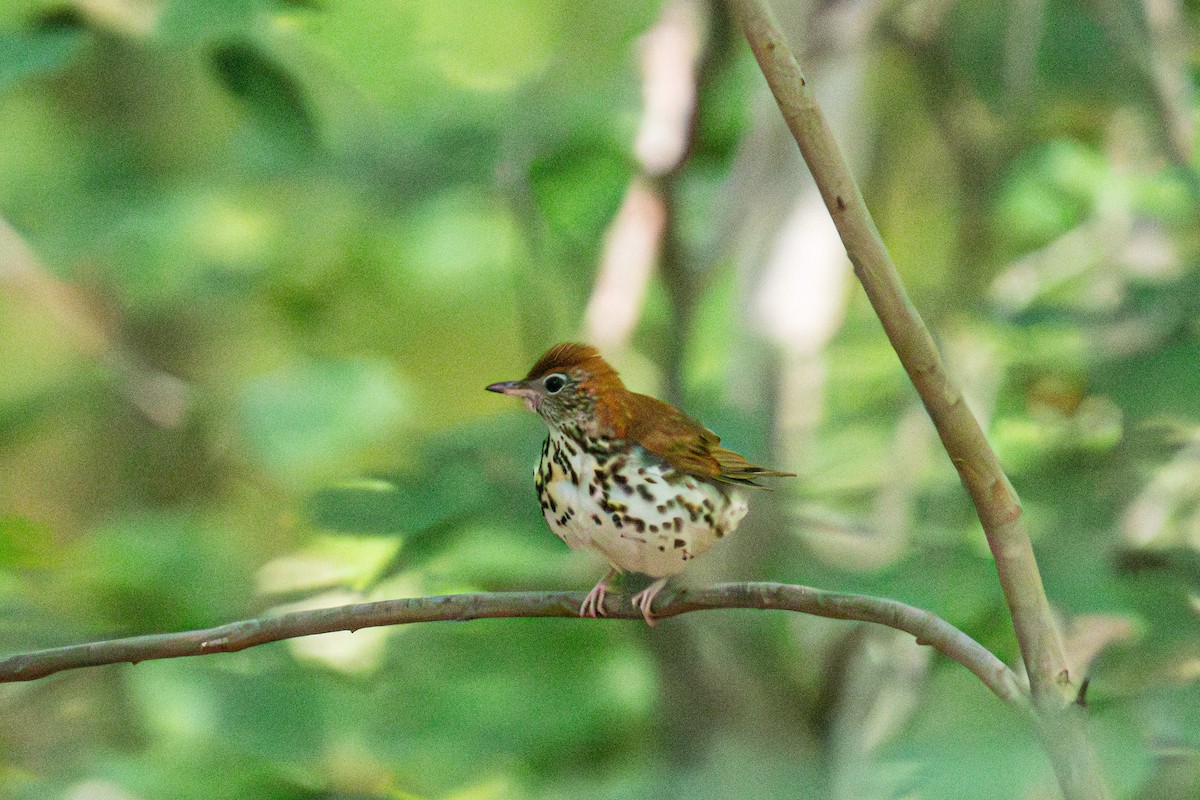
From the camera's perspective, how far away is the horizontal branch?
3.78ft

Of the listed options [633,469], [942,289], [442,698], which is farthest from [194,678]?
[942,289]

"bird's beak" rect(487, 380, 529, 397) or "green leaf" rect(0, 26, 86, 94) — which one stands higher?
"green leaf" rect(0, 26, 86, 94)

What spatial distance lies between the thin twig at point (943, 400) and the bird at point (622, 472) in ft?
1.70

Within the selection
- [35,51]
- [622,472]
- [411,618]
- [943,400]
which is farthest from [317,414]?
[943,400]

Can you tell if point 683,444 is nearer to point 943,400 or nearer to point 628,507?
point 628,507

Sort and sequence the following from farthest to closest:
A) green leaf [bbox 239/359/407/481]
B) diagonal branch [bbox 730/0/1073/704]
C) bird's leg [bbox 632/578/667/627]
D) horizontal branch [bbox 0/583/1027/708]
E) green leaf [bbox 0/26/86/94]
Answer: green leaf [bbox 239/359/407/481], green leaf [bbox 0/26/86/94], bird's leg [bbox 632/578/667/627], horizontal branch [bbox 0/583/1027/708], diagonal branch [bbox 730/0/1073/704]

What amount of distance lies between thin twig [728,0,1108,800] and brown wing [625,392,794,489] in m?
0.55

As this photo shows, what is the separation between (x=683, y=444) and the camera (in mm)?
1619

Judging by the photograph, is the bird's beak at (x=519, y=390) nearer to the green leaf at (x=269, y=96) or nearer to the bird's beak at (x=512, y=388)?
the bird's beak at (x=512, y=388)

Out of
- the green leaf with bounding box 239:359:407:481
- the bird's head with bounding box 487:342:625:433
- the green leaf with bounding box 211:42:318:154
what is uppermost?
the green leaf with bounding box 211:42:318:154

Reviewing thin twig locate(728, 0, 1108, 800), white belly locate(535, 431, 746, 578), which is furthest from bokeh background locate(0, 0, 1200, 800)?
white belly locate(535, 431, 746, 578)

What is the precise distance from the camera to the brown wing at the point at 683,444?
5.26 feet

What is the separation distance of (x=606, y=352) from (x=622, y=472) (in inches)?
38.1

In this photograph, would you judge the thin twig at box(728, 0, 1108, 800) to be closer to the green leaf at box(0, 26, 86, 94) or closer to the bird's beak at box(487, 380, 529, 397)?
the bird's beak at box(487, 380, 529, 397)
